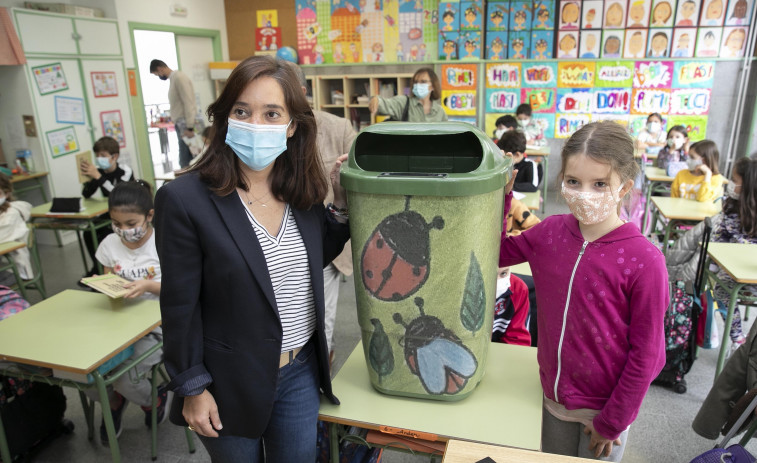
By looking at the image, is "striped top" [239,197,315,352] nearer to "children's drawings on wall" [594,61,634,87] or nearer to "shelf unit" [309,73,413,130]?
"shelf unit" [309,73,413,130]

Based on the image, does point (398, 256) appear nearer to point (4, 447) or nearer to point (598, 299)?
point (598, 299)

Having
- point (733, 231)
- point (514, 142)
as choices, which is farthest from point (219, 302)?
point (733, 231)

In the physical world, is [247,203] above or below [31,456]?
above

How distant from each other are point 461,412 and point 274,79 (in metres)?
0.87

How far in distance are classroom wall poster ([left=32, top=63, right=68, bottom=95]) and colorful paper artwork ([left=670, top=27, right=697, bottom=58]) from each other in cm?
653

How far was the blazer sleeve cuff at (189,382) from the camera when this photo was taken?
3.37ft

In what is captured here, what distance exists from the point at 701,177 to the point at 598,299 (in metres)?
3.31

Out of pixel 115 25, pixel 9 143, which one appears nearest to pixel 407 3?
pixel 115 25

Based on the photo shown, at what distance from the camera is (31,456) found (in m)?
2.14

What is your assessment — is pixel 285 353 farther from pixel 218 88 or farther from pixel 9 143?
pixel 218 88

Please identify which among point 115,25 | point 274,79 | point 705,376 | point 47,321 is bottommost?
point 705,376

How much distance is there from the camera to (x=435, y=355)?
117 cm

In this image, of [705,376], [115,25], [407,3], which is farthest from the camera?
[407,3]

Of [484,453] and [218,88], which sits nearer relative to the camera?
[484,453]
